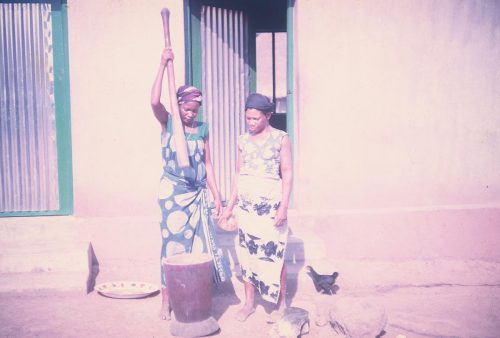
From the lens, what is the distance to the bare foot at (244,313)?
11.6 feet

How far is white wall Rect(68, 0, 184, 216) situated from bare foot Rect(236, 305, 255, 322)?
4.79 feet

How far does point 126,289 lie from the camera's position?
13.5ft

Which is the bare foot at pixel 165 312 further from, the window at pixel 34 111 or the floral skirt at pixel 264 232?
the window at pixel 34 111

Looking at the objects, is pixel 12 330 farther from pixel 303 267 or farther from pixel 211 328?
pixel 303 267

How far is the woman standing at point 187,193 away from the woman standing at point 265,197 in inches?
8.6

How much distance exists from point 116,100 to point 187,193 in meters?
1.59

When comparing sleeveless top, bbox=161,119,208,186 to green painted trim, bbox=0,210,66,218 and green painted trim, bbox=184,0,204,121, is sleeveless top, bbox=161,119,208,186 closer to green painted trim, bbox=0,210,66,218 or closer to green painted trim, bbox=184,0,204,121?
green painted trim, bbox=184,0,204,121

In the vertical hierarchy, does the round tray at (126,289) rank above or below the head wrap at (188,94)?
below

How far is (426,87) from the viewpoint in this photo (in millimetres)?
4746

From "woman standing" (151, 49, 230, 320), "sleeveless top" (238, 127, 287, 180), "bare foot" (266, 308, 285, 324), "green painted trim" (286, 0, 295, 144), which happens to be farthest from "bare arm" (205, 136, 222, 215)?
"green painted trim" (286, 0, 295, 144)

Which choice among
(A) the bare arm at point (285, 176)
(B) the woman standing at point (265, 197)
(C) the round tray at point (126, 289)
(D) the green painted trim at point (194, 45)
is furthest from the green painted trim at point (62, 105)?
(A) the bare arm at point (285, 176)

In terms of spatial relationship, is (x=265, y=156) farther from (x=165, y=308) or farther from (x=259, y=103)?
(x=165, y=308)

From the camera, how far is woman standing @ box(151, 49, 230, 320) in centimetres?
332

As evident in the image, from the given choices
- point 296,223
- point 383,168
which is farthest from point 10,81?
point 383,168
